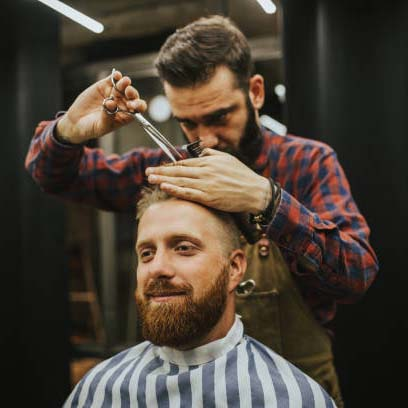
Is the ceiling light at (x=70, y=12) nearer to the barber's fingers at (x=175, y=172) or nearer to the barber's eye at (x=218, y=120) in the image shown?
the barber's eye at (x=218, y=120)

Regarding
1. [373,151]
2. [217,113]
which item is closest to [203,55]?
[217,113]

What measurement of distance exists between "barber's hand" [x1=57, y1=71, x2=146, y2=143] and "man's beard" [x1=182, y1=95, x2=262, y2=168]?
0.42 metres

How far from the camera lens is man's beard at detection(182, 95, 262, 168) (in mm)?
1994

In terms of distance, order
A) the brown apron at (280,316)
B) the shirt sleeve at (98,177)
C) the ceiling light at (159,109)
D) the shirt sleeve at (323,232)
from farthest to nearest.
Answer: the ceiling light at (159,109)
the shirt sleeve at (98,177)
the brown apron at (280,316)
the shirt sleeve at (323,232)

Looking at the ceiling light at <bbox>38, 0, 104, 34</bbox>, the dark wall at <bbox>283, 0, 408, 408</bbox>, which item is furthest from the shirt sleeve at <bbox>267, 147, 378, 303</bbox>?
the dark wall at <bbox>283, 0, 408, 408</bbox>

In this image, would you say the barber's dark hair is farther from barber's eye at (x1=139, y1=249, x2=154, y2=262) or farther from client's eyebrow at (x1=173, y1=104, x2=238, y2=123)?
barber's eye at (x1=139, y1=249, x2=154, y2=262)

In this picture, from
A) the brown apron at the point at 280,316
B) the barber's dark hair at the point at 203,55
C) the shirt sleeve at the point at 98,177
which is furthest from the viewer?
the shirt sleeve at the point at 98,177

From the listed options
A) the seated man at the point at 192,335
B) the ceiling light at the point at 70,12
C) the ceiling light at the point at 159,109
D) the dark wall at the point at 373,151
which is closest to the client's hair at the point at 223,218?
the seated man at the point at 192,335

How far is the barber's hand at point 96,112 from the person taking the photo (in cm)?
168

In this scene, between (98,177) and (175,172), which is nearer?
(175,172)

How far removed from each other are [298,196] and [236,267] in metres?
0.43

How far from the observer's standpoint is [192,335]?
1645 mm

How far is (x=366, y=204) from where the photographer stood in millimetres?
3145

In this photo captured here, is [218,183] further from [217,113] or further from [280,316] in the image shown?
[280,316]
